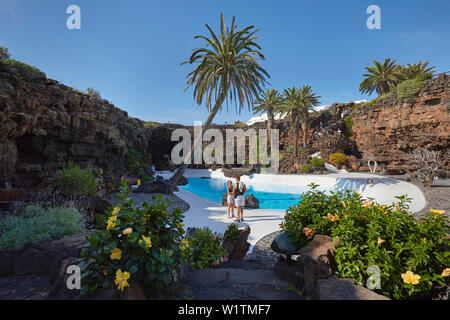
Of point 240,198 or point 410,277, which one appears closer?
point 410,277

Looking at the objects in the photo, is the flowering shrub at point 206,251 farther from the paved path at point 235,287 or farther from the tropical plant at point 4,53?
the tropical plant at point 4,53

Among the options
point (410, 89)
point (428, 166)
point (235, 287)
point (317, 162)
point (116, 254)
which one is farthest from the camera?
point (317, 162)

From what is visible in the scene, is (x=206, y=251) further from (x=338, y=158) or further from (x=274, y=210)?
(x=338, y=158)

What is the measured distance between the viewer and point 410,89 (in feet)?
48.7

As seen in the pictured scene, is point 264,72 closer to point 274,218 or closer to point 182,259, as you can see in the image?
point 274,218

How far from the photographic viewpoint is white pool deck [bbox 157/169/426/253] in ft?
25.1

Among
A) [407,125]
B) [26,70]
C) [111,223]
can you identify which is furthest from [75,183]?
[407,125]

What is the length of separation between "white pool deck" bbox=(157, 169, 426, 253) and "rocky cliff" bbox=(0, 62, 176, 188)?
478 centimetres

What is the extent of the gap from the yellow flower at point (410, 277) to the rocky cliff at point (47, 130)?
346 inches

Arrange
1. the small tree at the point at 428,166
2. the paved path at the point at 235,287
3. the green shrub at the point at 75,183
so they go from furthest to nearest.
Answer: the small tree at the point at 428,166
the green shrub at the point at 75,183
the paved path at the point at 235,287

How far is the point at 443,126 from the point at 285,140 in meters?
18.0

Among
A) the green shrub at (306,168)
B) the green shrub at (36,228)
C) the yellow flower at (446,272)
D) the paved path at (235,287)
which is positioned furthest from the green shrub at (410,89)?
the green shrub at (36,228)

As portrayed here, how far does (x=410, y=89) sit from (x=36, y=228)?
19.8m

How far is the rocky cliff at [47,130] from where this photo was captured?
255 inches
